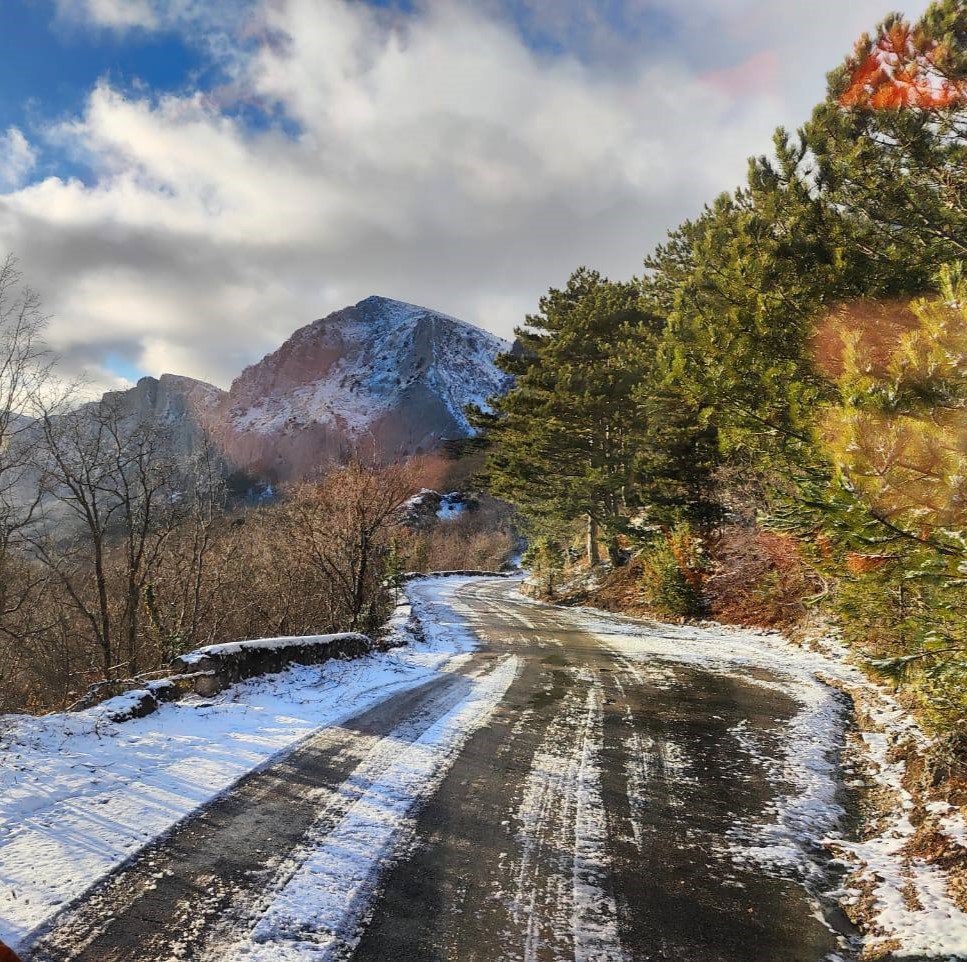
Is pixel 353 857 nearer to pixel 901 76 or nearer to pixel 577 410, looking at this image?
pixel 901 76

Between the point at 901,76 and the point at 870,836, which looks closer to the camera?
the point at 870,836

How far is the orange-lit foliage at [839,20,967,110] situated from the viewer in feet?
19.5

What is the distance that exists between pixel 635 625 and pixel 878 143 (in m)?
12.1

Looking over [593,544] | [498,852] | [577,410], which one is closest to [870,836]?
[498,852]

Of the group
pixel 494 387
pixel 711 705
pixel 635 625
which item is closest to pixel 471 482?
pixel 635 625

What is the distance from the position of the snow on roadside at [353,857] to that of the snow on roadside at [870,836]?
2.24 metres

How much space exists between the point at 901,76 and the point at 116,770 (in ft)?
33.8

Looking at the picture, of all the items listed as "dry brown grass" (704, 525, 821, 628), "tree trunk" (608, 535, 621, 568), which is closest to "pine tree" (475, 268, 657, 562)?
"tree trunk" (608, 535, 621, 568)

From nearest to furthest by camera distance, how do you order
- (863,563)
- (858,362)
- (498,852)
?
1. (498,852)
2. (858,362)
3. (863,563)

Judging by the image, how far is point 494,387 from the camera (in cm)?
19238

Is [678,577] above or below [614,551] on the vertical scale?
below

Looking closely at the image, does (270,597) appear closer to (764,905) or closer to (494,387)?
(764,905)

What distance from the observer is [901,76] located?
6.21 m

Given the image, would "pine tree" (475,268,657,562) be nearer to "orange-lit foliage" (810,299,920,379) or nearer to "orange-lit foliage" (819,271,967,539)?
"orange-lit foliage" (810,299,920,379)
